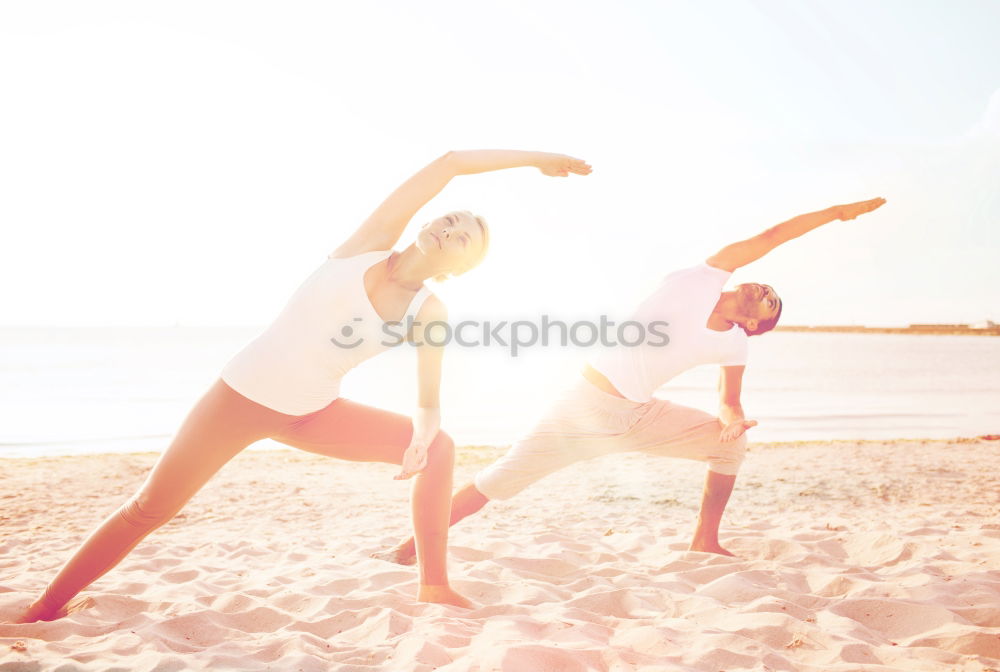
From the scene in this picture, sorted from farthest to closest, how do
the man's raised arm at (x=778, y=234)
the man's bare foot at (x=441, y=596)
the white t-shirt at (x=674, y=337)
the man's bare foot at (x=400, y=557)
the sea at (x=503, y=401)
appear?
the sea at (x=503, y=401) → the man's bare foot at (x=400, y=557) → the man's raised arm at (x=778, y=234) → the white t-shirt at (x=674, y=337) → the man's bare foot at (x=441, y=596)

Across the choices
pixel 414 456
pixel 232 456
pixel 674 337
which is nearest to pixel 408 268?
pixel 414 456

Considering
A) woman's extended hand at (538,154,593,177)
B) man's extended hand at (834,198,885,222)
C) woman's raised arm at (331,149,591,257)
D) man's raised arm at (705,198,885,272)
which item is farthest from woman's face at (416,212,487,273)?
man's extended hand at (834,198,885,222)

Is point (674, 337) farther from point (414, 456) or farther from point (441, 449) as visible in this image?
point (414, 456)

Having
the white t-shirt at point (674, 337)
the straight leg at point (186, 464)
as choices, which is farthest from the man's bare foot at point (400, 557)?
the straight leg at point (186, 464)

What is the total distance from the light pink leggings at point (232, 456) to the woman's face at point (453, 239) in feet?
2.67

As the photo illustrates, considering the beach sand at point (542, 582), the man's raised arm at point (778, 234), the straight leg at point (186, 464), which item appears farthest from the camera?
the man's raised arm at point (778, 234)

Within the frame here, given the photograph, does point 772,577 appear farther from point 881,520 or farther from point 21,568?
point 21,568

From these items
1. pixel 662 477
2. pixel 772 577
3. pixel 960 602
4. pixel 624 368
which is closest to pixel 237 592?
pixel 624 368

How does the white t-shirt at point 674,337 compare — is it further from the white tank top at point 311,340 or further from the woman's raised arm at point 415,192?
the white tank top at point 311,340

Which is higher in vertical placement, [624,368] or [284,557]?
[624,368]

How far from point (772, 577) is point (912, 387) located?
2225 centimetres

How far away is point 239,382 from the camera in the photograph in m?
3.13

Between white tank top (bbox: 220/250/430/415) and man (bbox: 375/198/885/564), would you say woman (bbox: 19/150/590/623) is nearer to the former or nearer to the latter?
white tank top (bbox: 220/250/430/415)

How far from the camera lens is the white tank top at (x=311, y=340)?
10.2ft
